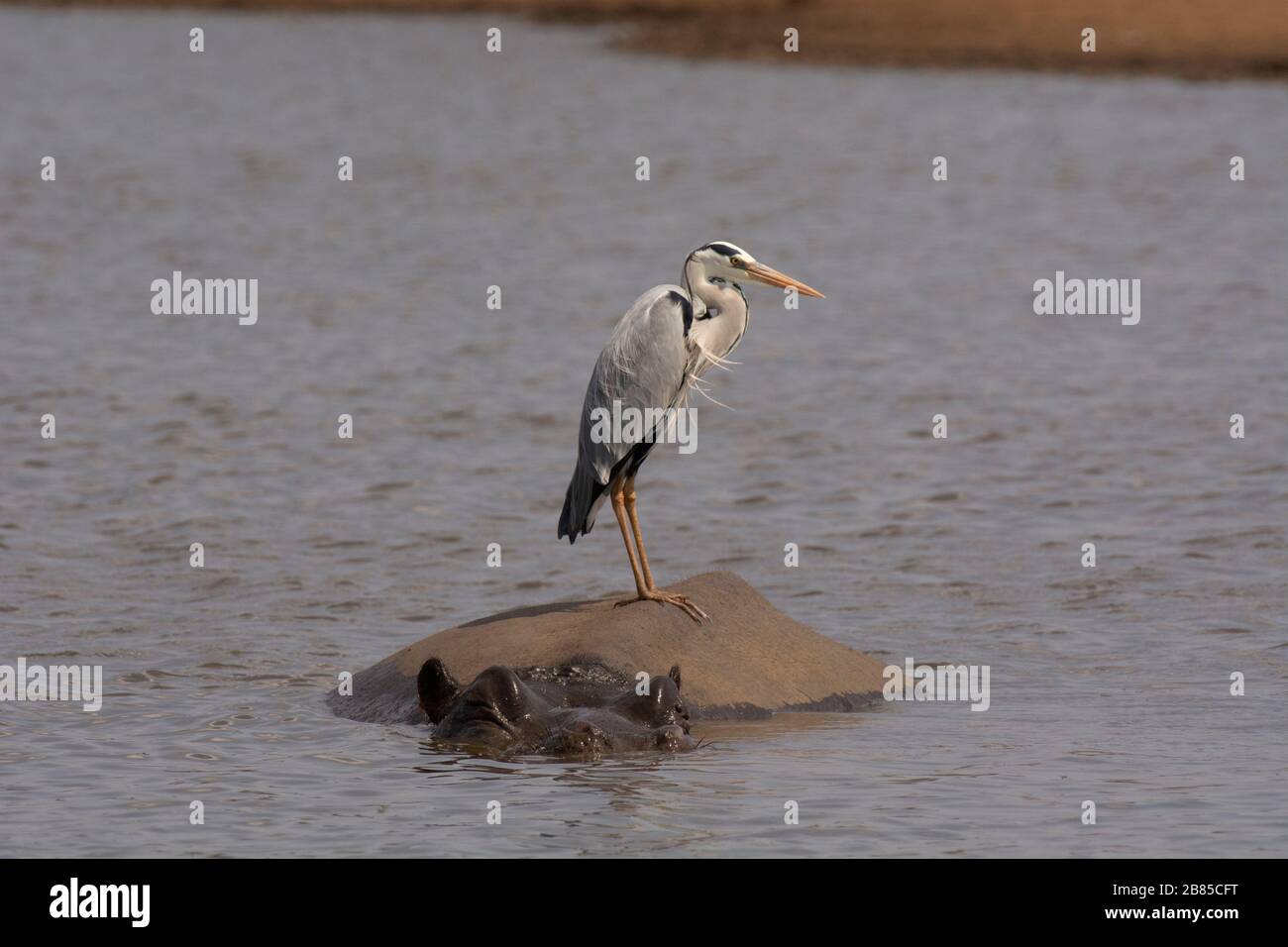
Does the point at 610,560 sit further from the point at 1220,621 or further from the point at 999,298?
the point at 999,298

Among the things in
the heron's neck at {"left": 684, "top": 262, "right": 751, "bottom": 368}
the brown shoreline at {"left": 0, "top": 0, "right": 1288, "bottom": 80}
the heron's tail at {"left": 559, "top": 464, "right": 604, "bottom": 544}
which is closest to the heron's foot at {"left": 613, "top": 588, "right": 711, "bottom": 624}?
the heron's tail at {"left": 559, "top": 464, "right": 604, "bottom": 544}

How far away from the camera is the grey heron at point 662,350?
429 inches

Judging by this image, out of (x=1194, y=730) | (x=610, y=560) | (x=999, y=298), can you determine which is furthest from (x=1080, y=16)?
(x=1194, y=730)

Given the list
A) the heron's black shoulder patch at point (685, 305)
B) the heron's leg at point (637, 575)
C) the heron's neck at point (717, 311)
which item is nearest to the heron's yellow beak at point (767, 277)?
the heron's neck at point (717, 311)

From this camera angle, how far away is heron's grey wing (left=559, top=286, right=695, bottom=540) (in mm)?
10922

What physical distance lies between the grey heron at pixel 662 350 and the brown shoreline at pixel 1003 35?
3083 cm

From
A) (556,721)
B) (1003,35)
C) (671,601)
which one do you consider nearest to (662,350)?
(671,601)

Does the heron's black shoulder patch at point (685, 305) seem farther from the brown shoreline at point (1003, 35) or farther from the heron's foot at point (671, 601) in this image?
the brown shoreline at point (1003, 35)

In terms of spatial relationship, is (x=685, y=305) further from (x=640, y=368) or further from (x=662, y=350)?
(x=640, y=368)

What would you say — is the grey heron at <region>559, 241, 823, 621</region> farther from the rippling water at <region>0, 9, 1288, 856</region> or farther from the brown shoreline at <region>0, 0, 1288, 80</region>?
the brown shoreline at <region>0, 0, 1288, 80</region>

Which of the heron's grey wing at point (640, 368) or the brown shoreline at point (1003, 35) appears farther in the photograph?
the brown shoreline at point (1003, 35)

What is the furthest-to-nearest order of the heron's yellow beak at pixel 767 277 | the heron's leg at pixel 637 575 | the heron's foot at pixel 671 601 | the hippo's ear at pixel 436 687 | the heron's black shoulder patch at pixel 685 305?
the heron's foot at pixel 671 601 < the heron's leg at pixel 637 575 < the heron's black shoulder patch at pixel 685 305 < the heron's yellow beak at pixel 767 277 < the hippo's ear at pixel 436 687

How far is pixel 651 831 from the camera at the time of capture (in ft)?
30.5

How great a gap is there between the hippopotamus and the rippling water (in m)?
0.15
